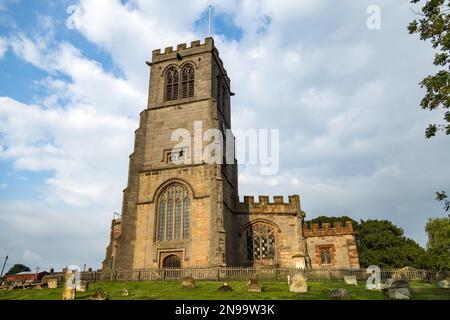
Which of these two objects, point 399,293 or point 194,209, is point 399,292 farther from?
point 194,209

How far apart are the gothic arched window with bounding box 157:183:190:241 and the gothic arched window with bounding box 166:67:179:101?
8814 millimetres

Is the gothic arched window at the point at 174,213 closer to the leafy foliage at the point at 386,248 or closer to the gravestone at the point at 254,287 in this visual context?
the gravestone at the point at 254,287

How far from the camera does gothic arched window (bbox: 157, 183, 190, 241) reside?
87.1ft

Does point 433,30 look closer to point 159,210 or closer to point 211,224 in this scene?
point 211,224

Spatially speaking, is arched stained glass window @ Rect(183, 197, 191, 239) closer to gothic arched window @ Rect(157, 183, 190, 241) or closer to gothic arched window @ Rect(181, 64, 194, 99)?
gothic arched window @ Rect(157, 183, 190, 241)

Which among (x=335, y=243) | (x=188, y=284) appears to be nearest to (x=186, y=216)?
(x=188, y=284)

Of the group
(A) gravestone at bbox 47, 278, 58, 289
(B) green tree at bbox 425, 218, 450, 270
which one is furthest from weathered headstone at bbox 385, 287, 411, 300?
(B) green tree at bbox 425, 218, 450, 270

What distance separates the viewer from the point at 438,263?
126 feet

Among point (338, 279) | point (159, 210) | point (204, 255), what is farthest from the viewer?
point (159, 210)

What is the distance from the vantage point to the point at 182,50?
34094 millimetres

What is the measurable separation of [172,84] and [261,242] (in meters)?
15.7
